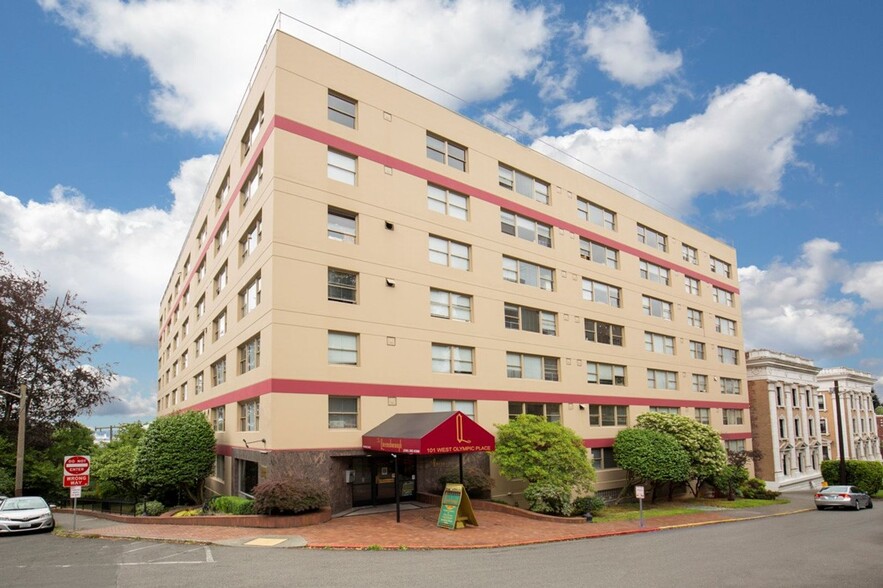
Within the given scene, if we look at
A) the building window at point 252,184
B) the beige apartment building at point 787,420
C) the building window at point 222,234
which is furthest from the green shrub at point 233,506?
the beige apartment building at point 787,420

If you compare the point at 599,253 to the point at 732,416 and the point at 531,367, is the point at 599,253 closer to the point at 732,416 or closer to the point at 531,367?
the point at 531,367

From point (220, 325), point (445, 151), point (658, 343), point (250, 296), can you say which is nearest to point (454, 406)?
point (250, 296)

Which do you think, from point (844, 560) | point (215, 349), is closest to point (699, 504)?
point (844, 560)

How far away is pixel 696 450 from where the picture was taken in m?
35.6

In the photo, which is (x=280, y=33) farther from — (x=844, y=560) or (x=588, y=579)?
(x=844, y=560)

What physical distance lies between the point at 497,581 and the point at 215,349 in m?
25.3

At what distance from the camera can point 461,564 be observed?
52.2 ft

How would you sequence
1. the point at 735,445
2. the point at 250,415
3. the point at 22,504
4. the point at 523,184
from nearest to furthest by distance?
the point at 22,504, the point at 250,415, the point at 523,184, the point at 735,445

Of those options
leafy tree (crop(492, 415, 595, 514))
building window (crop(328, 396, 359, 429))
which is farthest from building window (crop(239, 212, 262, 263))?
leafy tree (crop(492, 415, 595, 514))

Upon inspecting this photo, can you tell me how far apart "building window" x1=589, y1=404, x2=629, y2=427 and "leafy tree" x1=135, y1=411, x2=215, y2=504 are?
20.6 m

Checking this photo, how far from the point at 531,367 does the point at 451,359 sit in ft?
19.8

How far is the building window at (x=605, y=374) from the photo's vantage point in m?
36.9

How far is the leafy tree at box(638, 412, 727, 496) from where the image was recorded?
35500 millimetres

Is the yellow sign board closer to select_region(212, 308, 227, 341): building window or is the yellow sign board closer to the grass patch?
the grass patch
